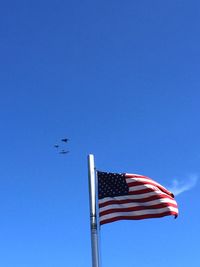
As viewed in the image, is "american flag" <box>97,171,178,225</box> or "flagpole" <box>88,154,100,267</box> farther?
"american flag" <box>97,171,178,225</box>

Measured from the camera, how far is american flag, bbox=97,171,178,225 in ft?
62.0

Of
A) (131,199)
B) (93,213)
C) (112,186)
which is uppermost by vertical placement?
(112,186)

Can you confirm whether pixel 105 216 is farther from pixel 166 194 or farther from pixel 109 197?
pixel 166 194

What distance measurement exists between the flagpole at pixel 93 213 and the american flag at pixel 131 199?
74 cm

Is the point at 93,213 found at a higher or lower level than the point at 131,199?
lower

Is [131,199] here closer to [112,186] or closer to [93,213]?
[112,186]

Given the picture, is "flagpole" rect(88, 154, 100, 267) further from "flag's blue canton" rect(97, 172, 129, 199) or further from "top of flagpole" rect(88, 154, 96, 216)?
"flag's blue canton" rect(97, 172, 129, 199)

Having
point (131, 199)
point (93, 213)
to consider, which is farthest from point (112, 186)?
point (93, 213)

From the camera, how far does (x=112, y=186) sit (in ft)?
64.1

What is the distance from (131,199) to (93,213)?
2.09m

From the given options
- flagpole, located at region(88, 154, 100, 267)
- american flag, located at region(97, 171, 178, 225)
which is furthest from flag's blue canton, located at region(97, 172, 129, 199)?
flagpole, located at region(88, 154, 100, 267)

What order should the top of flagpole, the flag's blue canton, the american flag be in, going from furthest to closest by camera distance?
the flag's blue canton → the american flag → the top of flagpole

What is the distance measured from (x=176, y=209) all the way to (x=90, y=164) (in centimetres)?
407

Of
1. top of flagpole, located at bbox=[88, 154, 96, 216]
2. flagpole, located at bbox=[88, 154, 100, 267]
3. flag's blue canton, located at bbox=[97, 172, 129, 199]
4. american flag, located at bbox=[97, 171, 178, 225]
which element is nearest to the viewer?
flagpole, located at bbox=[88, 154, 100, 267]
